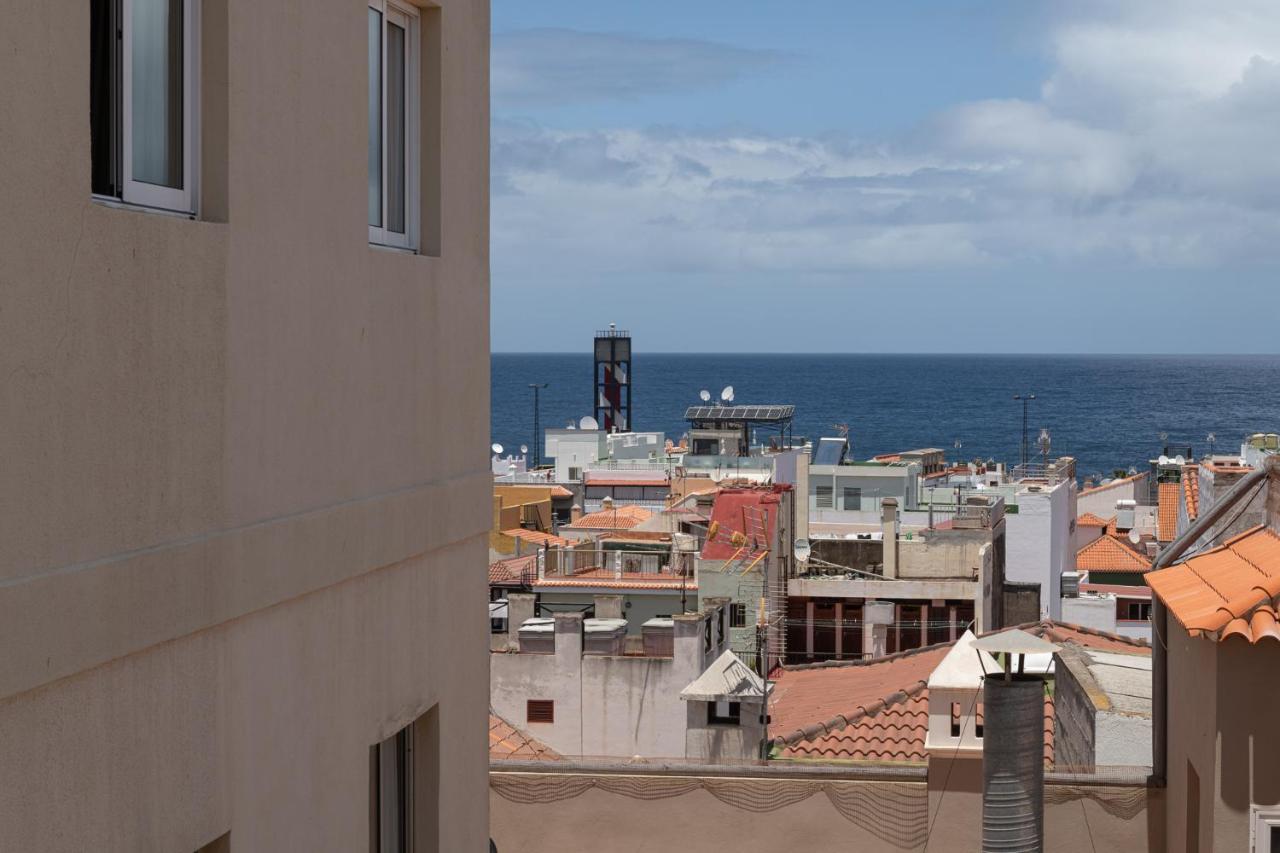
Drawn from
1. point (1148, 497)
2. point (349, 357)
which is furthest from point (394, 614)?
point (1148, 497)

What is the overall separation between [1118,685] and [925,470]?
77424mm

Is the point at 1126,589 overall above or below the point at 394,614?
below

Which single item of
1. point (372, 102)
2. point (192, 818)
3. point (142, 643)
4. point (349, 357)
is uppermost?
point (372, 102)

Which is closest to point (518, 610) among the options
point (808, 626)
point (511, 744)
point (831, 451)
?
point (511, 744)

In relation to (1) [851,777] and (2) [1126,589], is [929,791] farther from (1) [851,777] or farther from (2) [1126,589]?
(2) [1126,589]

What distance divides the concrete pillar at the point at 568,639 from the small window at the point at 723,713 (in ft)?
11.2

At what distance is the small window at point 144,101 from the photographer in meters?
3.80

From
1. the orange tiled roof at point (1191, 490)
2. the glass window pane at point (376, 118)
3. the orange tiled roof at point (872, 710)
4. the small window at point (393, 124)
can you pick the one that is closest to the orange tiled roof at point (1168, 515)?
the orange tiled roof at point (872, 710)

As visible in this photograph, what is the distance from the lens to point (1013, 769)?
33.6ft

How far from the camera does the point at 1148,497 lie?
281 feet

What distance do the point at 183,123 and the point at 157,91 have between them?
0.45ft

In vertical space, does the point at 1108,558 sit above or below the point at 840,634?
above

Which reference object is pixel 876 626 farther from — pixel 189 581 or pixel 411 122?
pixel 189 581

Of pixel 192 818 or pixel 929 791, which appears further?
pixel 929 791
